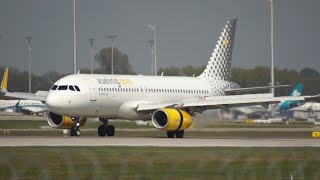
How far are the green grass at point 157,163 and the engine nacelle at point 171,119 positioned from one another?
1444cm

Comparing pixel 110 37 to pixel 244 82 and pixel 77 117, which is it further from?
pixel 77 117

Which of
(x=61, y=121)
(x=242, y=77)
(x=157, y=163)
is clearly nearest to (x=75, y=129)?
(x=61, y=121)

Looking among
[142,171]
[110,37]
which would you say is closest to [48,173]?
[142,171]

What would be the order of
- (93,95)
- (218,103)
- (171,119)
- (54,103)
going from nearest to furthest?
(54,103), (171,119), (93,95), (218,103)

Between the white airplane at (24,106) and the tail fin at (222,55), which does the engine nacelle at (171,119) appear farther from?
the white airplane at (24,106)

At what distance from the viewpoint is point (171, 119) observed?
63156mm

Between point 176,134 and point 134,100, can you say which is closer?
point 176,134

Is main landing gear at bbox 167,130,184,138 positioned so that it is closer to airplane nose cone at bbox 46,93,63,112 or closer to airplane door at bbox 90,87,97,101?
airplane door at bbox 90,87,97,101

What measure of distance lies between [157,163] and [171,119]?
24.4 m

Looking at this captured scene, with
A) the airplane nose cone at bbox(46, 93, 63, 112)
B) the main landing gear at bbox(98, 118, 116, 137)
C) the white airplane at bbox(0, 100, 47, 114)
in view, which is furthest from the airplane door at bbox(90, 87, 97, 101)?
the white airplane at bbox(0, 100, 47, 114)

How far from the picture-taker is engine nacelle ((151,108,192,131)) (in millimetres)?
63312

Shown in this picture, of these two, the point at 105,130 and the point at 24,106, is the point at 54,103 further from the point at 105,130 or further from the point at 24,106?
the point at 24,106

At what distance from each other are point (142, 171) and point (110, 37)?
114291mm

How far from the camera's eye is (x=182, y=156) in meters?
43.2
